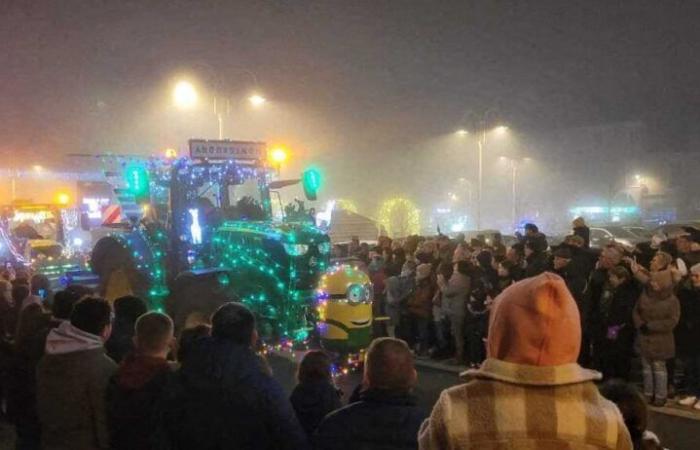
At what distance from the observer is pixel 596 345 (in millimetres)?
9664

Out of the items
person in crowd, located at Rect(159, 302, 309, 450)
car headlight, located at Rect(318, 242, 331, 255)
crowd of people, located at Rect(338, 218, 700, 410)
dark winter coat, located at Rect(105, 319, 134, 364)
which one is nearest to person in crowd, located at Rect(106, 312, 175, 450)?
person in crowd, located at Rect(159, 302, 309, 450)

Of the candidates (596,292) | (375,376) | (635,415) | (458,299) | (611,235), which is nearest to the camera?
(375,376)

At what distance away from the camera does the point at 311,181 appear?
10.3 meters

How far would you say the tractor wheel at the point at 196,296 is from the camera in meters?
9.97

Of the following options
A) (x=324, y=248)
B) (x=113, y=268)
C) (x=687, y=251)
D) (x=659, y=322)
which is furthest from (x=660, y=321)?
(x=113, y=268)

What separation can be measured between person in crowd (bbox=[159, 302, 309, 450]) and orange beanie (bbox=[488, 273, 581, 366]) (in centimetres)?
159

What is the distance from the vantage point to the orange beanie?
80.7 inches

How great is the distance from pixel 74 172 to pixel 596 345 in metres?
38.9

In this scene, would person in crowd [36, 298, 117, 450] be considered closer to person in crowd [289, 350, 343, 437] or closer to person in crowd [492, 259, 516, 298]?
person in crowd [289, 350, 343, 437]

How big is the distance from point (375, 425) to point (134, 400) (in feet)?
5.47

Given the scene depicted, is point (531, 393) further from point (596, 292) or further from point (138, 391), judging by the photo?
point (596, 292)

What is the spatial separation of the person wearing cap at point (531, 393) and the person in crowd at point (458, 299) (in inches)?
371

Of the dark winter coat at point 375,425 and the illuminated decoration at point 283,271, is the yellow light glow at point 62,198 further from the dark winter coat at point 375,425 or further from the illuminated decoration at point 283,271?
the dark winter coat at point 375,425

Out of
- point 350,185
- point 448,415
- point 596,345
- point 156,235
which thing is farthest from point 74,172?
point 448,415
